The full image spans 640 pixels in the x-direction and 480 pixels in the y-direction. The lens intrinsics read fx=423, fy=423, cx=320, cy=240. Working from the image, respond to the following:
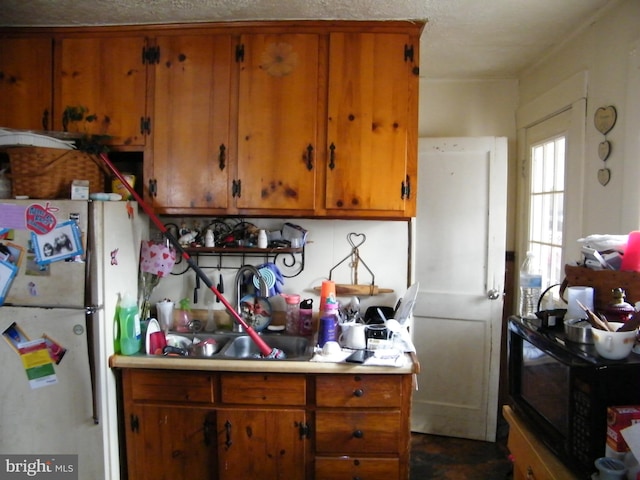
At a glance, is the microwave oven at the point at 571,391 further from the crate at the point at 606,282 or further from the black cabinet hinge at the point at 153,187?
the black cabinet hinge at the point at 153,187

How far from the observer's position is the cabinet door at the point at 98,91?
2.05 m

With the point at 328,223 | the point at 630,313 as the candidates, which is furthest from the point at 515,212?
the point at 630,313

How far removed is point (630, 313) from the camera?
1.30 m

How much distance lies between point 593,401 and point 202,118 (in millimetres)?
1868

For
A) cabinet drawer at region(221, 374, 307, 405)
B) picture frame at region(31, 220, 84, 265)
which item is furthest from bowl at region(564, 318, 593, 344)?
picture frame at region(31, 220, 84, 265)

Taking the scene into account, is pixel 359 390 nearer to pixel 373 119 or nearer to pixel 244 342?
pixel 244 342

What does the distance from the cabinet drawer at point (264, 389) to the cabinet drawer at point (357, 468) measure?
0.91ft

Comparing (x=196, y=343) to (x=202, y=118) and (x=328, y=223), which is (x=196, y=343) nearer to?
(x=328, y=223)

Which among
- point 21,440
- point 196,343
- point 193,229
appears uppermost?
point 193,229

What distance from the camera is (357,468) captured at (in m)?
1.78

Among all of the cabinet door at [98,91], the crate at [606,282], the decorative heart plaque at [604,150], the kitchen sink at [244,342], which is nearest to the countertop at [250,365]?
the kitchen sink at [244,342]

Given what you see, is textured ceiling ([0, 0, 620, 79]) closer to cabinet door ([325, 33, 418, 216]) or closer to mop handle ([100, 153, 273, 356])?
cabinet door ([325, 33, 418, 216])

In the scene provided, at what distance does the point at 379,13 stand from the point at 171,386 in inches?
74.3

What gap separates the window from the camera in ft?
7.47
